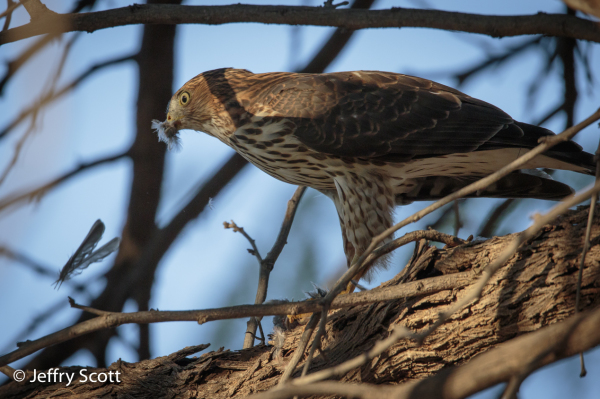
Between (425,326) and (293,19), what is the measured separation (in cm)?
175

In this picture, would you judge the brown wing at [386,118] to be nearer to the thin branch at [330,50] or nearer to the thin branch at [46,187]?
the thin branch at [330,50]

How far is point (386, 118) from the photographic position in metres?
3.22

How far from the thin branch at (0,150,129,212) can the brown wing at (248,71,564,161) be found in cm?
144

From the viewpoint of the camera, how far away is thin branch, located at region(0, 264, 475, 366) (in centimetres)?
196

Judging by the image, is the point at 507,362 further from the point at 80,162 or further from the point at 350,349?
the point at 80,162

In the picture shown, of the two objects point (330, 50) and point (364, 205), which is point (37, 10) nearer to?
point (364, 205)

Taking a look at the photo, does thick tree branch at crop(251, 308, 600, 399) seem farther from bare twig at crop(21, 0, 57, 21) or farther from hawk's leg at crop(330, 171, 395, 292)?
bare twig at crop(21, 0, 57, 21)

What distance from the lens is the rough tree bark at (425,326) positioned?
1939 millimetres

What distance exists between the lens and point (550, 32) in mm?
2398

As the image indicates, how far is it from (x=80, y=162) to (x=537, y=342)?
3643mm

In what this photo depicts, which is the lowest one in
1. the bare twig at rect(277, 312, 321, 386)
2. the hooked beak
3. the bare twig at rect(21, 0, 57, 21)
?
the bare twig at rect(277, 312, 321, 386)

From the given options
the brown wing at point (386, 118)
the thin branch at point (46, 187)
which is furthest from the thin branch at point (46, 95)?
the brown wing at point (386, 118)

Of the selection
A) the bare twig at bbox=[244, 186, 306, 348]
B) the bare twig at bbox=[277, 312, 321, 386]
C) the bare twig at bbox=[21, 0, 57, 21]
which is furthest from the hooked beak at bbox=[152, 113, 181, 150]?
the bare twig at bbox=[277, 312, 321, 386]

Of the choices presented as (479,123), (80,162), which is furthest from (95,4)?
(479,123)
